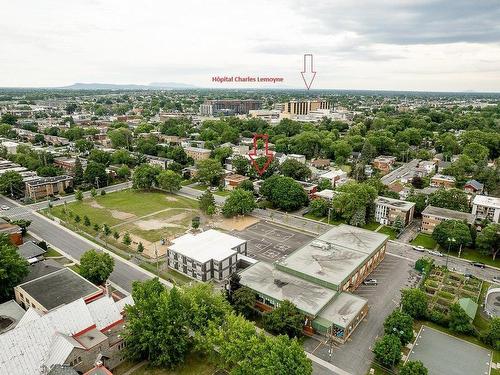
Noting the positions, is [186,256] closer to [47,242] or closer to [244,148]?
[47,242]

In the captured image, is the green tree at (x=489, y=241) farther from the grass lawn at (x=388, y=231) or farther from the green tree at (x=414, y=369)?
the green tree at (x=414, y=369)

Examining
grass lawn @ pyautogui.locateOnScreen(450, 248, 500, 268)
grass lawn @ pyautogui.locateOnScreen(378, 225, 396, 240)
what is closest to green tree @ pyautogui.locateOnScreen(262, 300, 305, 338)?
grass lawn @ pyautogui.locateOnScreen(378, 225, 396, 240)

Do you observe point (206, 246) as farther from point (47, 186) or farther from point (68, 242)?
point (47, 186)

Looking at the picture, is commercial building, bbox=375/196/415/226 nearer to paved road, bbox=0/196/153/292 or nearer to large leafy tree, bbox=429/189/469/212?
large leafy tree, bbox=429/189/469/212

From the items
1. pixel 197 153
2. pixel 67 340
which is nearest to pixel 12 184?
pixel 197 153

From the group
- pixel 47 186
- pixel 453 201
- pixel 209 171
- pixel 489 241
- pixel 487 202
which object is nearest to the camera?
pixel 489 241

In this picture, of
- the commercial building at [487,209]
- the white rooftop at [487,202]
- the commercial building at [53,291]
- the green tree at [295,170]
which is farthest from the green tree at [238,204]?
the white rooftop at [487,202]
